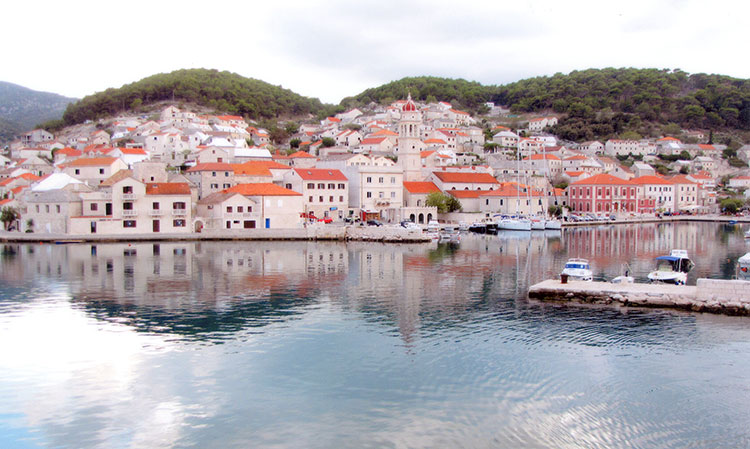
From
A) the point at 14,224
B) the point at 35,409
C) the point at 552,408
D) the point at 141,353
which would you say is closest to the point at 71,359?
the point at 141,353

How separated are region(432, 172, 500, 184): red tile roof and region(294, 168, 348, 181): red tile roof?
42.7 ft

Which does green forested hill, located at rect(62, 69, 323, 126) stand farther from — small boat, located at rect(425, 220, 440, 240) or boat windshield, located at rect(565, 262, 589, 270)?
boat windshield, located at rect(565, 262, 589, 270)

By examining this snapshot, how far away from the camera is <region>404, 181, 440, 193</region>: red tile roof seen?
183 ft

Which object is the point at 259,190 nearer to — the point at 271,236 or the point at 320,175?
the point at 271,236

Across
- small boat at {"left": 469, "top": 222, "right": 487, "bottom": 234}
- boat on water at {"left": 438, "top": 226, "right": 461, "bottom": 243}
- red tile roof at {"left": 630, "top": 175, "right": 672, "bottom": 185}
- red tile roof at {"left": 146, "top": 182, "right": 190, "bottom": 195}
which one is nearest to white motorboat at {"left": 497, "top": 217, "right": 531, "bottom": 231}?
small boat at {"left": 469, "top": 222, "right": 487, "bottom": 234}

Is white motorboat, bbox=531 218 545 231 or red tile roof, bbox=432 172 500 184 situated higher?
red tile roof, bbox=432 172 500 184

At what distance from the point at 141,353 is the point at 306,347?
3.72 m

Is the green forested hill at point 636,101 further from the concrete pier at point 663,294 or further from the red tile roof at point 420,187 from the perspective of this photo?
the concrete pier at point 663,294

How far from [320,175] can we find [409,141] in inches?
530

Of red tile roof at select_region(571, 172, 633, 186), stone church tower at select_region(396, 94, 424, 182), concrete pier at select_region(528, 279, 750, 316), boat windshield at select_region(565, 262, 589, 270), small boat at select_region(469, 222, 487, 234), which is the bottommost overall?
concrete pier at select_region(528, 279, 750, 316)

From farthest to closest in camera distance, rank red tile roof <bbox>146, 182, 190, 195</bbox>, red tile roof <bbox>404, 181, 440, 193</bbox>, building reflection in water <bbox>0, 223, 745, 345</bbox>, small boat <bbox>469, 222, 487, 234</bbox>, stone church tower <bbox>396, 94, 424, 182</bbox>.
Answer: stone church tower <bbox>396, 94, 424, 182</bbox> < red tile roof <bbox>404, 181, 440, 193</bbox> < small boat <bbox>469, 222, 487, 234</bbox> < red tile roof <bbox>146, 182, 190, 195</bbox> < building reflection in water <bbox>0, 223, 745, 345</bbox>

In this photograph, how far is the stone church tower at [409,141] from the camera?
191 feet

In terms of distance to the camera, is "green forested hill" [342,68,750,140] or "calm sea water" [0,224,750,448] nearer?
"calm sea water" [0,224,750,448]

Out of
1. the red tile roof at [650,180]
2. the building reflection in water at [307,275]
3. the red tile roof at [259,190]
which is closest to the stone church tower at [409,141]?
the red tile roof at [259,190]
